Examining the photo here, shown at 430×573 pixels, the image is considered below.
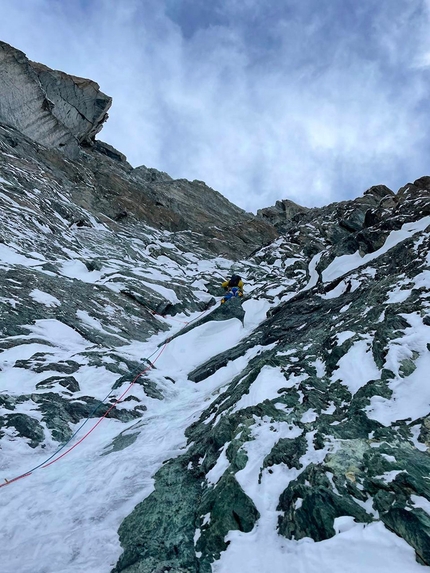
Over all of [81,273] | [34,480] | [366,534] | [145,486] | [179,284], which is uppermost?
[179,284]

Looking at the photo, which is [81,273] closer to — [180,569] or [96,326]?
[96,326]

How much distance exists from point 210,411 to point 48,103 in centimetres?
4978

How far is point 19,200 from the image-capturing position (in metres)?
27.0

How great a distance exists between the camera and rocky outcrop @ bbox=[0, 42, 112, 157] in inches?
1666

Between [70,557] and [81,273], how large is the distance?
59.3 feet

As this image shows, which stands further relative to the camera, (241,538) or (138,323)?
(138,323)

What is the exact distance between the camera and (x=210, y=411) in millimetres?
8805

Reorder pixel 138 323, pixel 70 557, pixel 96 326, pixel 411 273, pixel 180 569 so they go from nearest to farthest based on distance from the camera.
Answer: pixel 180 569, pixel 70 557, pixel 411 273, pixel 96 326, pixel 138 323

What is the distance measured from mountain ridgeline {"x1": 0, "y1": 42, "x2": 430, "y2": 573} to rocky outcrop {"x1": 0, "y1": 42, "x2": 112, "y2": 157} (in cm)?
2605

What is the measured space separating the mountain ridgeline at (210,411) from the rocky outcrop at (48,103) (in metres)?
26.1

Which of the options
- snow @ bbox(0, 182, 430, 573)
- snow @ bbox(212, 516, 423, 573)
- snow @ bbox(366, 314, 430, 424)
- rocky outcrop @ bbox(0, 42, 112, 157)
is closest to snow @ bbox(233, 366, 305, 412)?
snow @ bbox(0, 182, 430, 573)

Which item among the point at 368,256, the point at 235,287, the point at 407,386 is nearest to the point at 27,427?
the point at 407,386

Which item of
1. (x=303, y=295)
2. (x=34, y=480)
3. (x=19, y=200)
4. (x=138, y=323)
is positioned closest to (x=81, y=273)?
(x=138, y=323)

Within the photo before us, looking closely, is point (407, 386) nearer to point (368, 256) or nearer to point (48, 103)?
point (368, 256)
